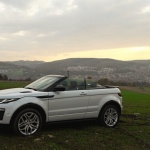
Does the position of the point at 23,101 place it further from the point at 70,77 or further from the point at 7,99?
the point at 70,77

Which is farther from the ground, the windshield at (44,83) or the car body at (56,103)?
the windshield at (44,83)

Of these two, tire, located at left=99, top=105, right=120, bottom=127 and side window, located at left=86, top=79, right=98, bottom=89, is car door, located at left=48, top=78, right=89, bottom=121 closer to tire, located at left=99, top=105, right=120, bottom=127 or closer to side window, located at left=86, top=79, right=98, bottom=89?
side window, located at left=86, top=79, right=98, bottom=89

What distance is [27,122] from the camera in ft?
23.7

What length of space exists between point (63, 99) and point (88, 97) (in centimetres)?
89

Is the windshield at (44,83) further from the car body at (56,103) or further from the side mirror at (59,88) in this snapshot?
the side mirror at (59,88)

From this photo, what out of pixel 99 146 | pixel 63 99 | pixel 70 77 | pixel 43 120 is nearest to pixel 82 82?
pixel 70 77

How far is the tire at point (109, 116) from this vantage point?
8.68 m

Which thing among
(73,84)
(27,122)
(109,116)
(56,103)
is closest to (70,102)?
(56,103)

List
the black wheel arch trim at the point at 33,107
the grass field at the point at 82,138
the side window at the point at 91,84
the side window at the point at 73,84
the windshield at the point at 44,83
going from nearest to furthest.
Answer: the grass field at the point at 82,138 < the black wheel arch trim at the point at 33,107 < the windshield at the point at 44,83 < the side window at the point at 73,84 < the side window at the point at 91,84

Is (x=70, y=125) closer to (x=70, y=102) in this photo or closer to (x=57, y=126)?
(x=57, y=126)

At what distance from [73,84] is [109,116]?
1599 mm

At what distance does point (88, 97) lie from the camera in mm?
8359

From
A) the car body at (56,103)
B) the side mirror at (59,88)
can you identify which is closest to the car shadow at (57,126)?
the car body at (56,103)

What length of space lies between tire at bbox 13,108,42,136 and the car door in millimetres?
406
